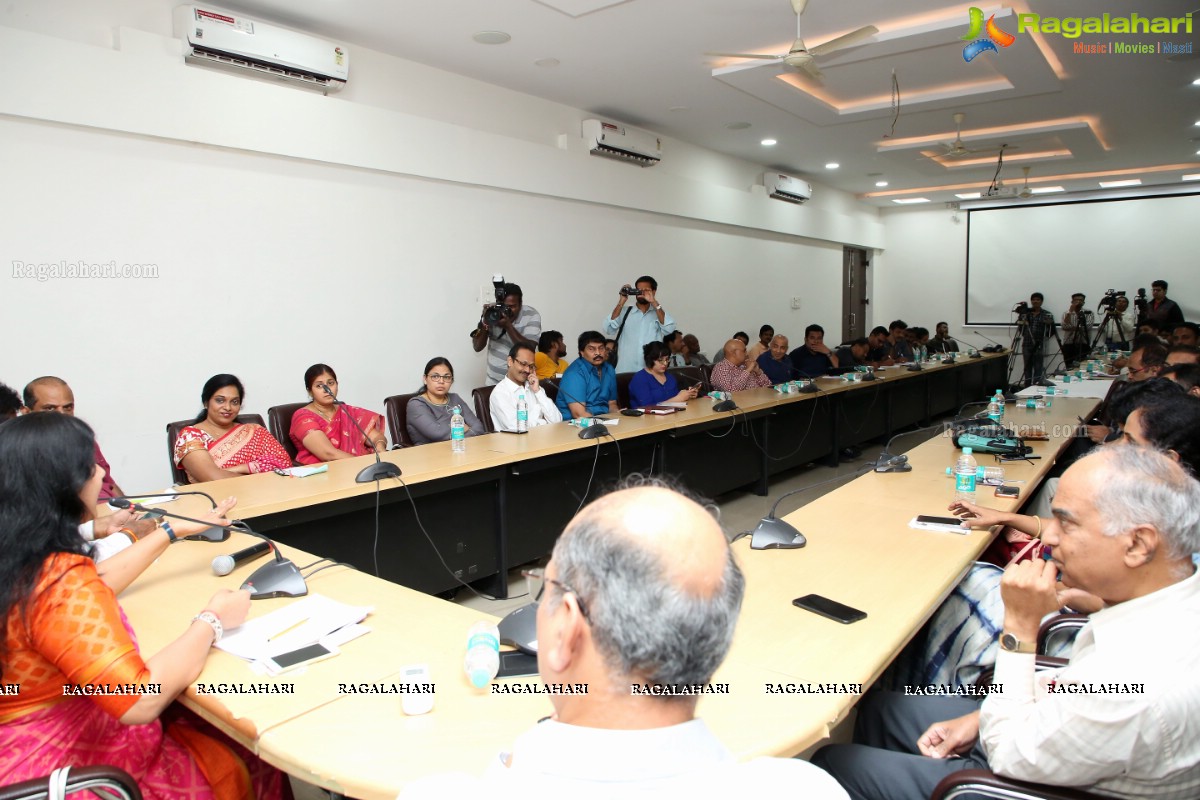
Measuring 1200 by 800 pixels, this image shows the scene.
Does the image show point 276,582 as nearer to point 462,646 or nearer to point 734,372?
point 462,646

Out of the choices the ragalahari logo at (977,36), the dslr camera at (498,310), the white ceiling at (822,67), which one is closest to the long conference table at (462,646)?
the dslr camera at (498,310)

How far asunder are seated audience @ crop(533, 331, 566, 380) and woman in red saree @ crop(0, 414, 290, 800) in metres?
3.97

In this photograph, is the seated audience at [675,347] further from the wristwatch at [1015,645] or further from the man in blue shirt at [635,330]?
the wristwatch at [1015,645]

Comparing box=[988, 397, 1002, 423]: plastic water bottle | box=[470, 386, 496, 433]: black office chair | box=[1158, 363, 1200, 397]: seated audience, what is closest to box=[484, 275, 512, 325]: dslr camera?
box=[470, 386, 496, 433]: black office chair

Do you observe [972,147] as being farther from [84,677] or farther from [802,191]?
[84,677]

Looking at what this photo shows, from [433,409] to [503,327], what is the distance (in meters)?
1.50

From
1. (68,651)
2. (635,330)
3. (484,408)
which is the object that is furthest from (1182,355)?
(68,651)

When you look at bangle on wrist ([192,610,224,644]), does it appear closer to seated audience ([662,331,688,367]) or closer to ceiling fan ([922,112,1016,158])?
seated audience ([662,331,688,367])

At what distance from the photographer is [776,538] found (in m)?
1.96

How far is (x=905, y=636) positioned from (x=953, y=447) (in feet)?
7.09

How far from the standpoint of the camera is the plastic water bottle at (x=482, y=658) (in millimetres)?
1231

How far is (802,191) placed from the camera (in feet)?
30.1

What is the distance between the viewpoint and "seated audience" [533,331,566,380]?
17.2 feet

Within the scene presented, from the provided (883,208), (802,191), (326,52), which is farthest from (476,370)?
(883,208)
